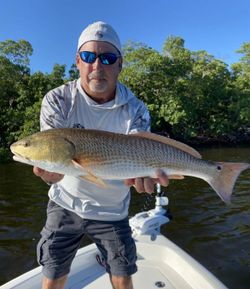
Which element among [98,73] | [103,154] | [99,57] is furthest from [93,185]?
[99,57]

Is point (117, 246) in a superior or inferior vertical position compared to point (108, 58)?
inferior

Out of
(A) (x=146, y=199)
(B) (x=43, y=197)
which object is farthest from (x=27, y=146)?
(B) (x=43, y=197)

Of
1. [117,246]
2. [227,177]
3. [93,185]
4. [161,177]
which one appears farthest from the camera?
[117,246]

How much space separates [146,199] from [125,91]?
29.6ft

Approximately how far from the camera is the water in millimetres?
7164

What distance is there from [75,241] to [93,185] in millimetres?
554

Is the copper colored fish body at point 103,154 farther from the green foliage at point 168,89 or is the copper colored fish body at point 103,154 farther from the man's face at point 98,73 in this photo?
the green foliage at point 168,89

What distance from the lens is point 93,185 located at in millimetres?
2986

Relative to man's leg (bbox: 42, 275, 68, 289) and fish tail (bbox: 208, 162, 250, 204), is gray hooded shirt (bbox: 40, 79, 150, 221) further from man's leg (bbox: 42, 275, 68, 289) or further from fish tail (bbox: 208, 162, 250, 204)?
fish tail (bbox: 208, 162, 250, 204)

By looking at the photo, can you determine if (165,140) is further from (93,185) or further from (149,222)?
(149,222)

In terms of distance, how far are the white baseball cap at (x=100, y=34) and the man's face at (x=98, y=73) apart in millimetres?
31

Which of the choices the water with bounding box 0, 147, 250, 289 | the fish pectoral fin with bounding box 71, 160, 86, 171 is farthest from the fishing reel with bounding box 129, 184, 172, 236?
the fish pectoral fin with bounding box 71, 160, 86, 171

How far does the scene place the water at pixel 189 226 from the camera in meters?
A: 7.16

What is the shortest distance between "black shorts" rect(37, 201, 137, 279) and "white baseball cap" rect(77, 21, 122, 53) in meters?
1.35
